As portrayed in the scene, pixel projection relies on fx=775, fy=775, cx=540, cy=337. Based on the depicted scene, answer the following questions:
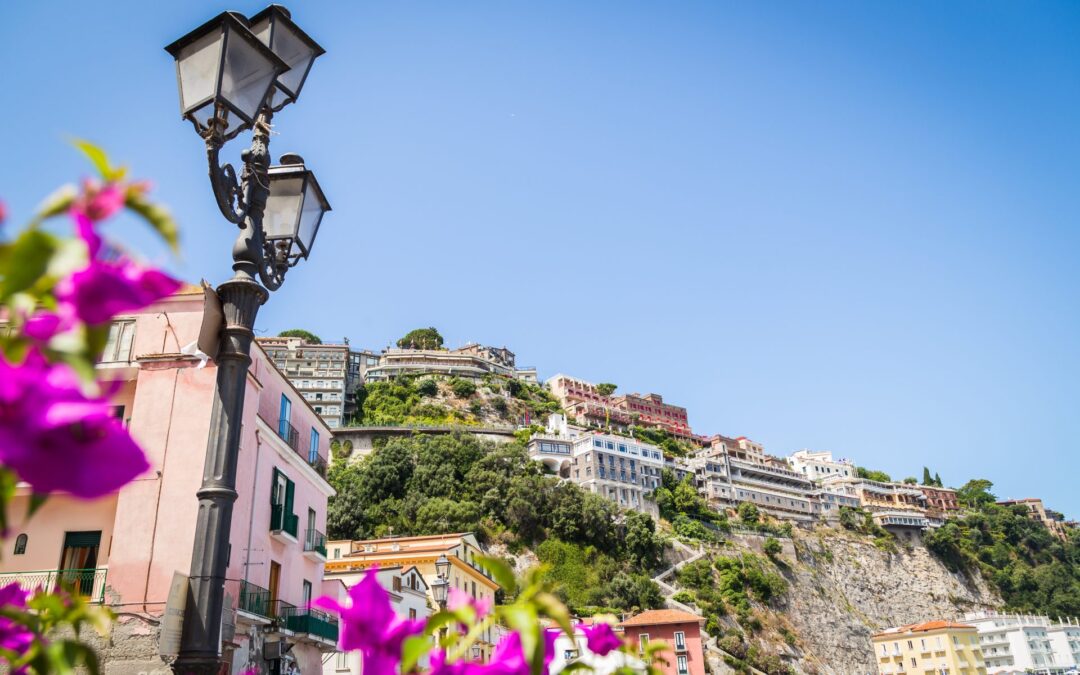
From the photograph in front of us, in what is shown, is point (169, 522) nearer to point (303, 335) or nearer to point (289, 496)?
point (289, 496)

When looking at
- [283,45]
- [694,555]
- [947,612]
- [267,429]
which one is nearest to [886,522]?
[947,612]

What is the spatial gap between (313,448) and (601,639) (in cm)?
2203

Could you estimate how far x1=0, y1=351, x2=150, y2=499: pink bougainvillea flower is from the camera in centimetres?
121

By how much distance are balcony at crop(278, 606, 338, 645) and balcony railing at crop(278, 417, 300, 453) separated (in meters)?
4.25

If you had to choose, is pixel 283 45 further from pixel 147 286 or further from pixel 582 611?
pixel 582 611

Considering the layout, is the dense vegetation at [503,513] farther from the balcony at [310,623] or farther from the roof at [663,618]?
the balcony at [310,623]

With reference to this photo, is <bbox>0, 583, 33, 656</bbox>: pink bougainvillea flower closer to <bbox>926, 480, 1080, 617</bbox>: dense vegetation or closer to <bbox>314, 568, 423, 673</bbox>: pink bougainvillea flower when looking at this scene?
<bbox>314, 568, 423, 673</bbox>: pink bougainvillea flower

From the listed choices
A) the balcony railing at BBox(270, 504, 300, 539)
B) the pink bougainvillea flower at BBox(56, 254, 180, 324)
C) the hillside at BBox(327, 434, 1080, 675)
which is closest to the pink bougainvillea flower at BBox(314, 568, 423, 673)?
the pink bougainvillea flower at BBox(56, 254, 180, 324)

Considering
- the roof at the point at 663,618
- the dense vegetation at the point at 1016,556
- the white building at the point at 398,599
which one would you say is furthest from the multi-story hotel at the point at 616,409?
the white building at the point at 398,599

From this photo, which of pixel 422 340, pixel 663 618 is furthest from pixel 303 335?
pixel 663 618

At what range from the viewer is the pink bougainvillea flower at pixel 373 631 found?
6.23 feet

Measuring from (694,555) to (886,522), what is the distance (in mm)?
42419

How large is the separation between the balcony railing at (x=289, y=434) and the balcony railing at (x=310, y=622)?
4.27 m

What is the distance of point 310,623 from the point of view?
19859mm
